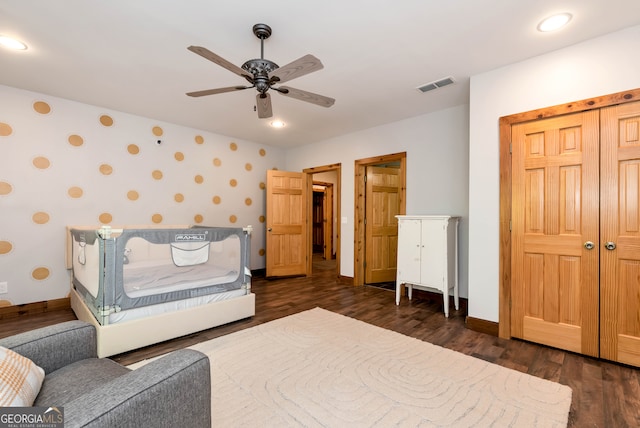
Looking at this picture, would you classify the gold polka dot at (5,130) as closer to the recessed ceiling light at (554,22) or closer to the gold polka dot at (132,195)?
the gold polka dot at (132,195)

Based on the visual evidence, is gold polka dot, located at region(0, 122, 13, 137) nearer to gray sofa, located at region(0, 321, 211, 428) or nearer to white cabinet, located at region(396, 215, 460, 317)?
gray sofa, located at region(0, 321, 211, 428)

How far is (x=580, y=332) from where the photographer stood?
234cm

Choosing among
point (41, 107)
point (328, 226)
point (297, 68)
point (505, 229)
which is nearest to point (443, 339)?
point (505, 229)

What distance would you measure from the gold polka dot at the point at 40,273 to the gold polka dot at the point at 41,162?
1211 millimetres

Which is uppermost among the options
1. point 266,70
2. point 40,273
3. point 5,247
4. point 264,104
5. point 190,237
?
point 266,70

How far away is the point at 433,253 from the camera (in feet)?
11.3

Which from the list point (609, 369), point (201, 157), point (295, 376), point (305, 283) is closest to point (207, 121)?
point (201, 157)

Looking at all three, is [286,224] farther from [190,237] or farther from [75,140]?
[75,140]

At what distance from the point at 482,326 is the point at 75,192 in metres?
4.99

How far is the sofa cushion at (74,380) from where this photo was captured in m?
1.03

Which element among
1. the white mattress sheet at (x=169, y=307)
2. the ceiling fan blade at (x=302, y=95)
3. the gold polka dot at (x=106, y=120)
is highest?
the gold polka dot at (x=106, y=120)

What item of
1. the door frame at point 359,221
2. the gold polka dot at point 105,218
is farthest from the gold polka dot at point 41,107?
the door frame at point 359,221

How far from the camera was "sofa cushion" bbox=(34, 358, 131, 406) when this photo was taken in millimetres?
1027

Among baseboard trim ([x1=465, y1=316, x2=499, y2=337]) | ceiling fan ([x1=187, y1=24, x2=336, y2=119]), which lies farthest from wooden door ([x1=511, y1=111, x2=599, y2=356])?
ceiling fan ([x1=187, y1=24, x2=336, y2=119])
